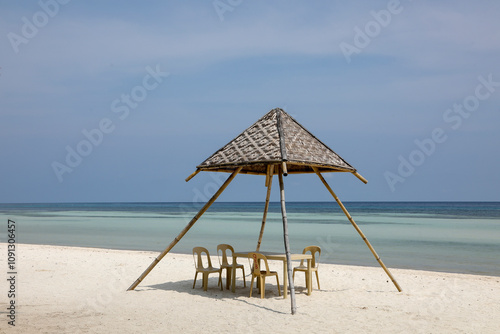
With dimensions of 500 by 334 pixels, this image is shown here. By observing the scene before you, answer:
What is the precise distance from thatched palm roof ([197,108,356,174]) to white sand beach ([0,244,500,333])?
2198 mm

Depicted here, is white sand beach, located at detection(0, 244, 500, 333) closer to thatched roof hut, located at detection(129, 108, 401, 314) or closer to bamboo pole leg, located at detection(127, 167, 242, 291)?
bamboo pole leg, located at detection(127, 167, 242, 291)

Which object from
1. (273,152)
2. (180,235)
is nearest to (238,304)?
(180,235)

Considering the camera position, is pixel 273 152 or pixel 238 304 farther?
pixel 273 152

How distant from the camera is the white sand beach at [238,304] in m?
6.17

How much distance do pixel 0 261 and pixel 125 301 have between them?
21.1 ft

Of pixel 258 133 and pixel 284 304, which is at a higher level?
pixel 258 133

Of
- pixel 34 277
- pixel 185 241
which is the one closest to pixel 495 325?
pixel 34 277

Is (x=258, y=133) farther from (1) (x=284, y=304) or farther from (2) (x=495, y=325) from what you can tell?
(2) (x=495, y=325)

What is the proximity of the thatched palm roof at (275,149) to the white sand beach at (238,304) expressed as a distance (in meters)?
2.20

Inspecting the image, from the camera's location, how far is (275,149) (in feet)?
25.8

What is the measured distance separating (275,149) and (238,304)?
2485 mm

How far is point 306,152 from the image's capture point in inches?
321

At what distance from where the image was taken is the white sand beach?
6.17 m

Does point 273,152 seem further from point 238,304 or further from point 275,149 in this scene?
point 238,304
